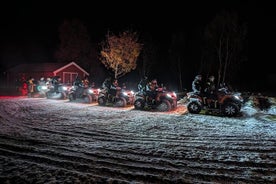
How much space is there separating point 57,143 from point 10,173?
6.63 ft

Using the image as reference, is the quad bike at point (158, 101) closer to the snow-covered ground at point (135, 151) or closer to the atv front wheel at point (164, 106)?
the atv front wheel at point (164, 106)

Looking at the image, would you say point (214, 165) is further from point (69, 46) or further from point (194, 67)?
point (69, 46)

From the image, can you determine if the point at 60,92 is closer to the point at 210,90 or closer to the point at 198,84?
the point at 198,84

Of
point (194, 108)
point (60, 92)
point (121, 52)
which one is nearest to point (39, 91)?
point (60, 92)

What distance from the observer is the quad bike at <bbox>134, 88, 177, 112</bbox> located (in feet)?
43.2

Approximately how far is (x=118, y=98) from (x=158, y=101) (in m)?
2.68

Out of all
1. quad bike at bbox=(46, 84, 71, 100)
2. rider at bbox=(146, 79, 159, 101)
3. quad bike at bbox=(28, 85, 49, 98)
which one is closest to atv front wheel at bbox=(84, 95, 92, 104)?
quad bike at bbox=(46, 84, 71, 100)

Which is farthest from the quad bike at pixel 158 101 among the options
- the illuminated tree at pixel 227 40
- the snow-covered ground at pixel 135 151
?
the illuminated tree at pixel 227 40

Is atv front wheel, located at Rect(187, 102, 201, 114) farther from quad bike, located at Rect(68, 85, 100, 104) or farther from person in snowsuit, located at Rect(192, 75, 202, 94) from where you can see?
quad bike, located at Rect(68, 85, 100, 104)

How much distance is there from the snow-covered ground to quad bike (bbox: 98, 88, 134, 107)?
5270 mm

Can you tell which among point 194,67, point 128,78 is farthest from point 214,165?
point 128,78

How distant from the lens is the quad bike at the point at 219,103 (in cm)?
1130

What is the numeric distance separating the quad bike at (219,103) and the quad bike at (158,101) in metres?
1.29

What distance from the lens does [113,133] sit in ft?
25.5
